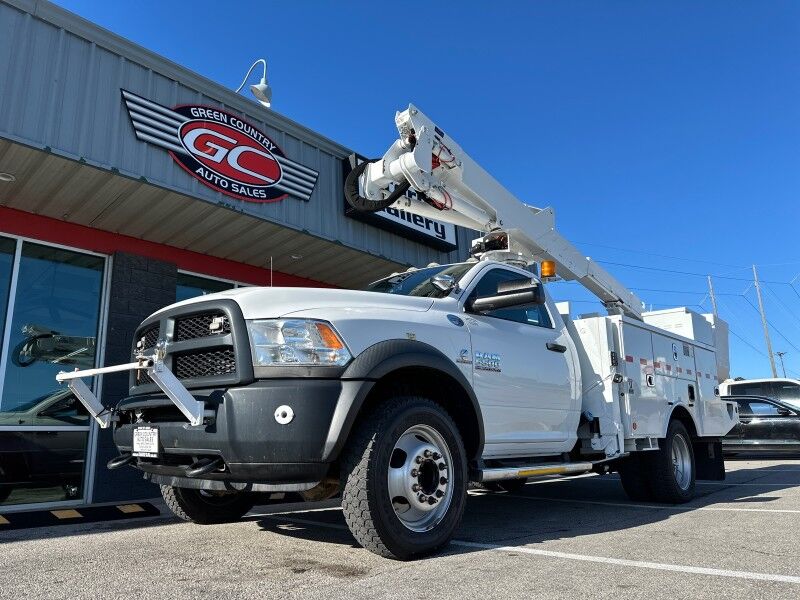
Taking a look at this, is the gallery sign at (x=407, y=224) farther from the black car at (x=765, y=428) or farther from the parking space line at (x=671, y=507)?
the black car at (x=765, y=428)

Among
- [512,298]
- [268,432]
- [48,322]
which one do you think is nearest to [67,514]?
[48,322]

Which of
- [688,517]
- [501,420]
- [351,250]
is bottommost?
[688,517]

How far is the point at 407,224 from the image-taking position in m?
10.2

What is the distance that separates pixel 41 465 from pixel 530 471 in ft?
18.2

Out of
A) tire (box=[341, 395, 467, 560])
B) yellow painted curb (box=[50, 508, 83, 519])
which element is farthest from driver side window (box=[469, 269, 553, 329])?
yellow painted curb (box=[50, 508, 83, 519])

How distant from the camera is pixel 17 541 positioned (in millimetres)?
4551

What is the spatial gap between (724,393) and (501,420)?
1155 centimetres

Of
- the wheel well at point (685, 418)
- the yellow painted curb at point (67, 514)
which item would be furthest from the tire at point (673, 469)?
the yellow painted curb at point (67, 514)

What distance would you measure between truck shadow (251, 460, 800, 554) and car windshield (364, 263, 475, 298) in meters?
1.78

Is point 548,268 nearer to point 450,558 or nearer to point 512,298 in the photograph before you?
point 512,298

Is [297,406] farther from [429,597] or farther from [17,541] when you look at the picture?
[17,541]

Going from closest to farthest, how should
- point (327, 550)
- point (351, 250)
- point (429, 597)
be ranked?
point (429, 597), point (327, 550), point (351, 250)

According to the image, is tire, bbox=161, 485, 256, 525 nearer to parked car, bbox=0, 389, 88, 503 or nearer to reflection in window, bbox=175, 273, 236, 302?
parked car, bbox=0, 389, 88, 503

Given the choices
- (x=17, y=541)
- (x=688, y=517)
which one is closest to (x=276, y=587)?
(x=17, y=541)
